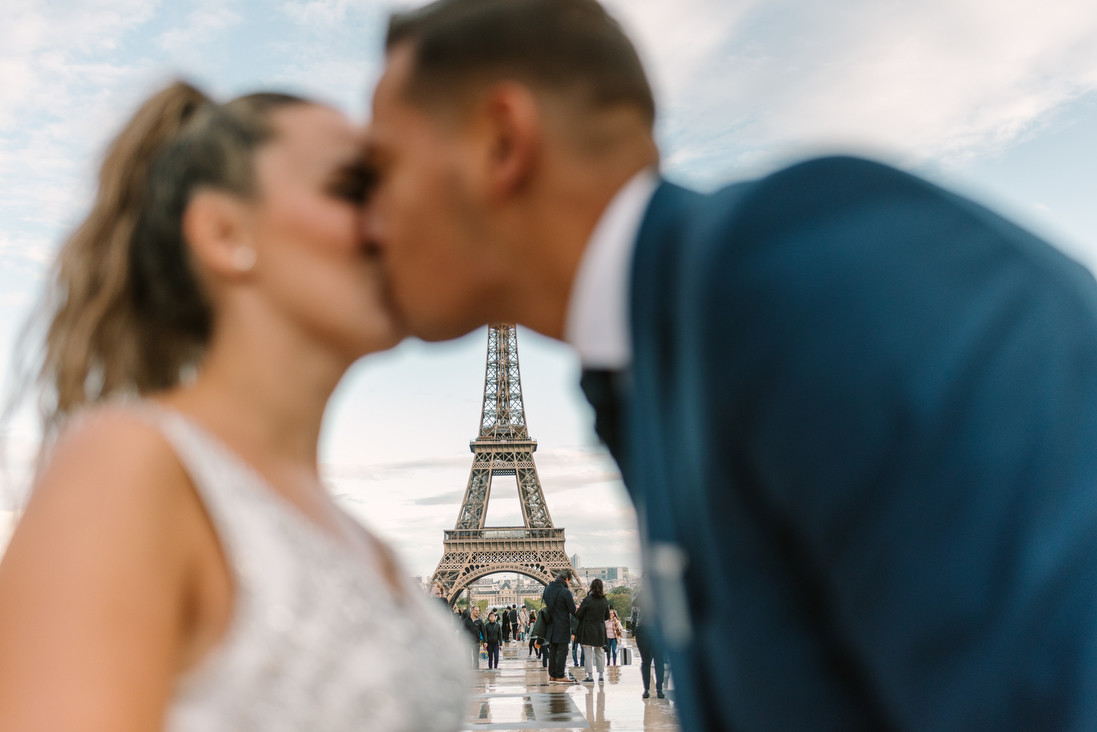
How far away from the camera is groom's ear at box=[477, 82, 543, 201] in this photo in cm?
142

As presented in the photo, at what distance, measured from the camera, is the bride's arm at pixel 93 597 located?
3.87 ft

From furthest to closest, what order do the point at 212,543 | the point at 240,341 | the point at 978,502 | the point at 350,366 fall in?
the point at 350,366 < the point at 240,341 < the point at 212,543 < the point at 978,502

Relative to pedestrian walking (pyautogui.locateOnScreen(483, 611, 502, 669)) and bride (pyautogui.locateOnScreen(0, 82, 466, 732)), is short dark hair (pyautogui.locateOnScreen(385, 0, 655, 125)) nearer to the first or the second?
bride (pyautogui.locateOnScreen(0, 82, 466, 732))

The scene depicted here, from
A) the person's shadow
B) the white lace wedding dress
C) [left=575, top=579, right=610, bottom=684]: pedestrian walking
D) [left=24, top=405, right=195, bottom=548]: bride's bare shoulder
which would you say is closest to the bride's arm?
[left=24, top=405, right=195, bottom=548]: bride's bare shoulder

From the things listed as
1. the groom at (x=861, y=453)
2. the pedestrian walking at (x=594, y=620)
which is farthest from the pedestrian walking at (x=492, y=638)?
the groom at (x=861, y=453)

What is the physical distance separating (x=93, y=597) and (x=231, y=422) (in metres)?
0.61

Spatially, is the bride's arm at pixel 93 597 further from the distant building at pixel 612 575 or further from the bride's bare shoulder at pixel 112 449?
the distant building at pixel 612 575

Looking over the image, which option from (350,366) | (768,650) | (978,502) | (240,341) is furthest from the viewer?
(350,366)

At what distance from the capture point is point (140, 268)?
1949 mm

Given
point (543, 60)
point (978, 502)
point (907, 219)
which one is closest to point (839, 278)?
point (907, 219)

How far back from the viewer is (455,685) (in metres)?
1.91

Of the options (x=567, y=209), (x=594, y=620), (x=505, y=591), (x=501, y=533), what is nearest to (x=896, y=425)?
(x=567, y=209)

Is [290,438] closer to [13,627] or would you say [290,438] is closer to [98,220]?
[98,220]

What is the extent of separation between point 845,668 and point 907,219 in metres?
0.55
